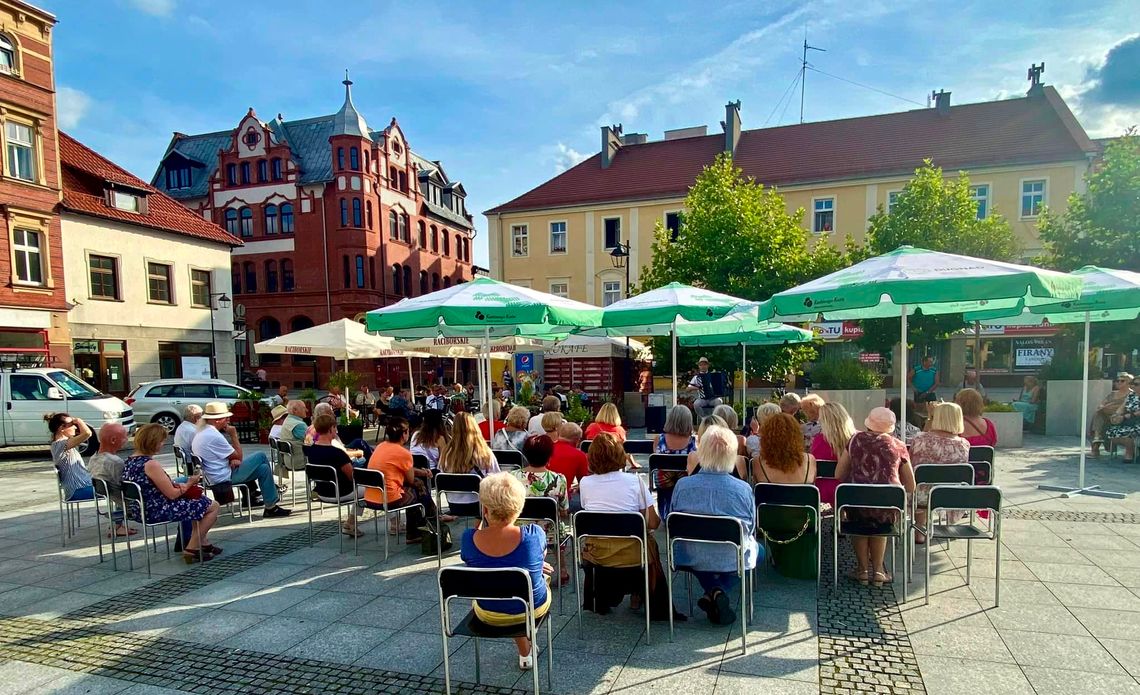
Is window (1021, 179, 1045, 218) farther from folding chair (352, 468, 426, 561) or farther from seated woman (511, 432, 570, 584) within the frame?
folding chair (352, 468, 426, 561)

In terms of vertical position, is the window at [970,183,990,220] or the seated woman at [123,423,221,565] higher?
the window at [970,183,990,220]

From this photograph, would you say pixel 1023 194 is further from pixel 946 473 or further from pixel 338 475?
pixel 338 475

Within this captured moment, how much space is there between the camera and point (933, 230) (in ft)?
59.1

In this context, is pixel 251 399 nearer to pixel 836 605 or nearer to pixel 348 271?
pixel 836 605

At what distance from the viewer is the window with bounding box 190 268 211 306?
965 inches

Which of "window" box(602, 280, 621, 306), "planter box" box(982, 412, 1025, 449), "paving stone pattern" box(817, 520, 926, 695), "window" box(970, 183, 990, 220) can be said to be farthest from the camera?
"window" box(602, 280, 621, 306)

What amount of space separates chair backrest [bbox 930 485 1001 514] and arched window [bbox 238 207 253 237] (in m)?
39.6

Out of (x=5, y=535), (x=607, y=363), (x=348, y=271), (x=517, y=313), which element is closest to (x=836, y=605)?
(x=517, y=313)

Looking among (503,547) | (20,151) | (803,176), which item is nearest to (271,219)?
(20,151)

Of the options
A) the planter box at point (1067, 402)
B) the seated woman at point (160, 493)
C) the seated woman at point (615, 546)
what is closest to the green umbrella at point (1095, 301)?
the planter box at point (1067, 402)

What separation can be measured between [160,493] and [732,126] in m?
31.2

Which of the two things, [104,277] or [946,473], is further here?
[104,277]

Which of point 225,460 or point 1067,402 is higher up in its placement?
point 225,460

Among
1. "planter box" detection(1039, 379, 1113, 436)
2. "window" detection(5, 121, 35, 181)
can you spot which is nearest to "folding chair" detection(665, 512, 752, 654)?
"planter box" detection(1039, 379, 1113, 436)
